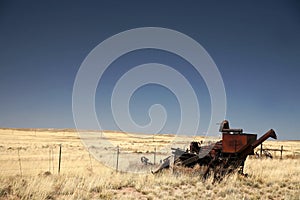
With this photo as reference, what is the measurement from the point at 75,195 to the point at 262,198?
6288mm

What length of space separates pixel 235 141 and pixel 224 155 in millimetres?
961

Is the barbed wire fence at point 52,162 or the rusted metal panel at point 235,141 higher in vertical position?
the rusted metal panel at point 235,141

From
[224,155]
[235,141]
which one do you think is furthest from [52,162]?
[235,141]

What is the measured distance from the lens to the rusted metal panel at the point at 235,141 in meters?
12.5

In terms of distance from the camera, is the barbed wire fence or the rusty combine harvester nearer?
the rusty combine harvester

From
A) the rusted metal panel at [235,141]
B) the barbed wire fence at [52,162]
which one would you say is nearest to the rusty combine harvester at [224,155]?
the rusted metal panel at [235,141]

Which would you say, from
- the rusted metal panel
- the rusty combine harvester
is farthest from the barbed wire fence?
the rusted metal panel

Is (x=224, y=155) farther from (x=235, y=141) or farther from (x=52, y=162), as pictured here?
(x=52, y=162)

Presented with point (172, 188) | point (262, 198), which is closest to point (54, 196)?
point (172, 188)

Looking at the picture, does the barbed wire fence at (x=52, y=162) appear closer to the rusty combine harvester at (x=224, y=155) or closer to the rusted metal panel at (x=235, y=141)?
the rusty combine harvester at (x=224, y=155)

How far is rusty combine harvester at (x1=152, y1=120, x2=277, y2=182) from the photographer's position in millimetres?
12500

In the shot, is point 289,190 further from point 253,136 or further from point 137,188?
point 137,188

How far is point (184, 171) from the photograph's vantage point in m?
13.2

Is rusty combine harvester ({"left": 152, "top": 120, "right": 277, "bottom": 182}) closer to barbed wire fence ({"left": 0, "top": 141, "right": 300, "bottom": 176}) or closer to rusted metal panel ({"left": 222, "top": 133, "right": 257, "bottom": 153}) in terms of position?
A: rusted metal panel ({"left": 222, "top": 133, "right": 257, "bottom": 153})
